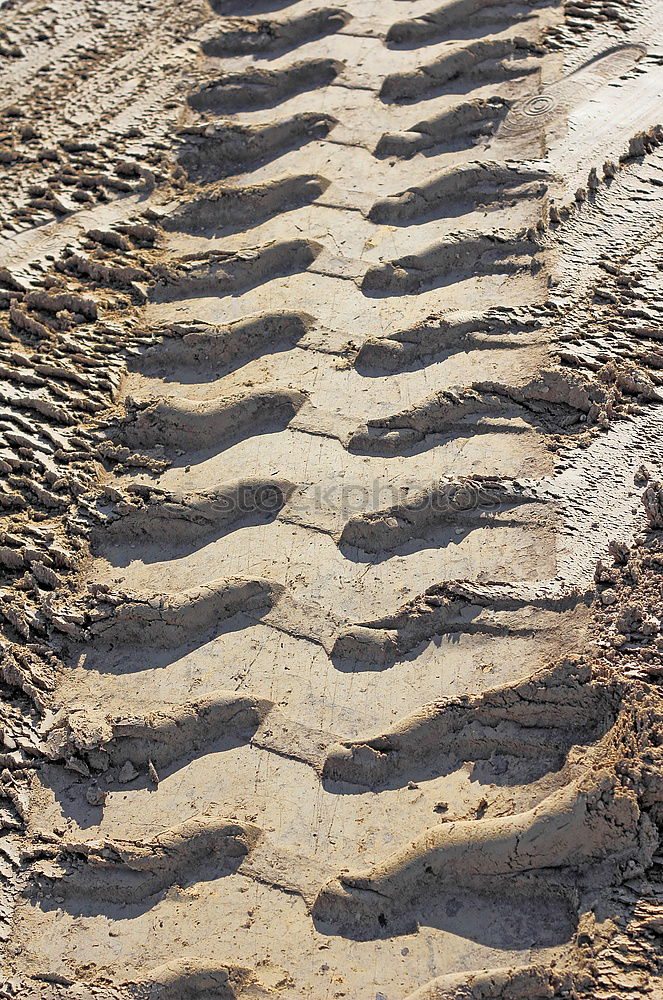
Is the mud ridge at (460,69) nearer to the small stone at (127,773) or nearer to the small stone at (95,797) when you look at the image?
the small stone at (127,773)

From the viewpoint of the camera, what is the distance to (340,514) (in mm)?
4781

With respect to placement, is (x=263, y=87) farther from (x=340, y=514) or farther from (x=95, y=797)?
(x=95, y=797)

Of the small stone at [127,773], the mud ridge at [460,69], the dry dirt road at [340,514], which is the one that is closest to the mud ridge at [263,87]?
the dry dirt road at [340,514]

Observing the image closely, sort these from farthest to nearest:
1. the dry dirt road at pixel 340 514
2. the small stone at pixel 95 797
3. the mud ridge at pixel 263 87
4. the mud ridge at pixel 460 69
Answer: the mud ridge at pixel 263 87
the mud ridge at pixel 460 69
the small stone at pixel 95 797
the dry dirt road at pixel 340 514

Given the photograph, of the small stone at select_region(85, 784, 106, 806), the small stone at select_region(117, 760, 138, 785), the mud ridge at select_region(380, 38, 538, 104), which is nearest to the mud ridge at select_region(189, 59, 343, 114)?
the mud ridge at select_region(380, 38, 538, 104)

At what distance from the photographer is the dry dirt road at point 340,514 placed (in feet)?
12.2

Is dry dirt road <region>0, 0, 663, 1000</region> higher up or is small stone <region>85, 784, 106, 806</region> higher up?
dry dirt road <region>0, 0, 663, 1000</region>

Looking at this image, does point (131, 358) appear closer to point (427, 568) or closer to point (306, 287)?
point (306, 287)

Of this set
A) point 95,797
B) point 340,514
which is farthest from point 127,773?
point 340,514

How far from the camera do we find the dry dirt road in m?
3.71

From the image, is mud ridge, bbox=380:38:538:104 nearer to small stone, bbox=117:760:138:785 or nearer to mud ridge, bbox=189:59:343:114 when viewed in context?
mud ridge, bbox=189:59:343:114

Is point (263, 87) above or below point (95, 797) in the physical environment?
above

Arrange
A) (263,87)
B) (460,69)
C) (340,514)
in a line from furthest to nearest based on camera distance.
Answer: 1. (263,87)
2. (460,69)
3. (340,514)

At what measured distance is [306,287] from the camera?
5805 mm
